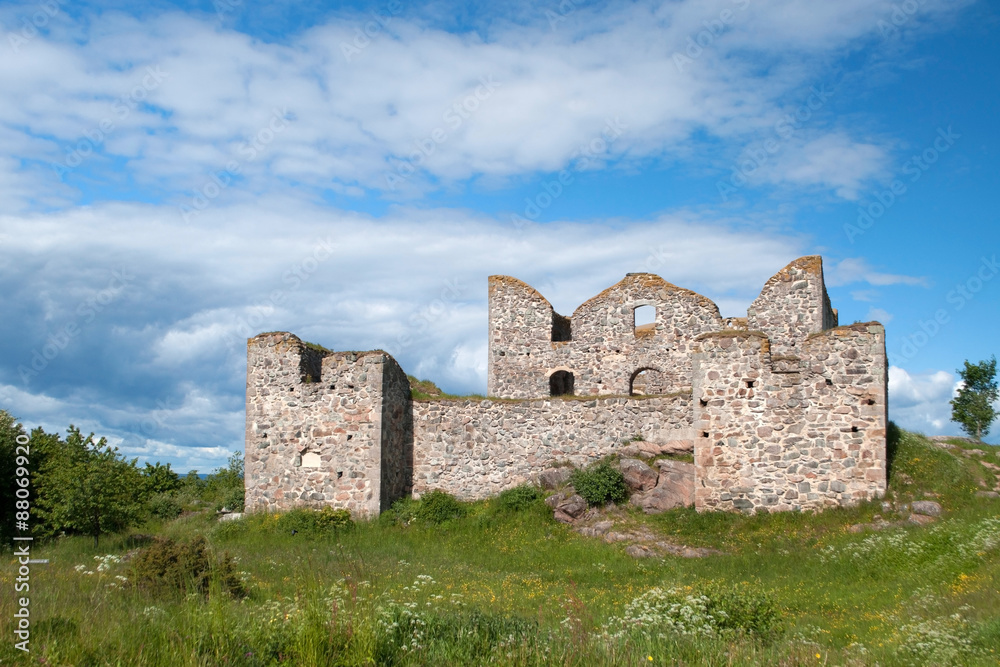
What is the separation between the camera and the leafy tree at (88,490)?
18.3 metres

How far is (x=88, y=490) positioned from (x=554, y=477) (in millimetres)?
12023

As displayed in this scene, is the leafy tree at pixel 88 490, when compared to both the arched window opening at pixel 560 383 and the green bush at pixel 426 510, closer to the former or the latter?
the green bush at pixel 426 510

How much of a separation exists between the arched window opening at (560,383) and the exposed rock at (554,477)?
Answer: 7.82 metres

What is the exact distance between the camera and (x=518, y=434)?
22625 mm

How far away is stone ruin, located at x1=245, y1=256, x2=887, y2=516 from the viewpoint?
1877 centimetres

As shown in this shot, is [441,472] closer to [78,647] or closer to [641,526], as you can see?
[641,526]

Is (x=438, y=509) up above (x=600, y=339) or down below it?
below

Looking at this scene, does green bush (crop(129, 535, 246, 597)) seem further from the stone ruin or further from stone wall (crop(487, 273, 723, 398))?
stone wall (crop(487, 273, 723, 398))

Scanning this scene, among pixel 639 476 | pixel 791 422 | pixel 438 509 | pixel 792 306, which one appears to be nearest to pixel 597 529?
pixel 639 476

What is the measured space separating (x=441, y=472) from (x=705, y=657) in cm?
1536

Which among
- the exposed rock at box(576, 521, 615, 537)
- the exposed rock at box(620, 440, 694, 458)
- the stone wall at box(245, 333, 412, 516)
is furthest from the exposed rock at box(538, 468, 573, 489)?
the stone wall at box(245, 333, 412, 516)

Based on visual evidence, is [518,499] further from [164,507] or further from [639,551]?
[164,507]

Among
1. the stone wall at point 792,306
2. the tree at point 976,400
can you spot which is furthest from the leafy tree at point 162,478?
the tree at point 976,400

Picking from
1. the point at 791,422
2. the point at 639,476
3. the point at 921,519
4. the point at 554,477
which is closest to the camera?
the point at 921,519
